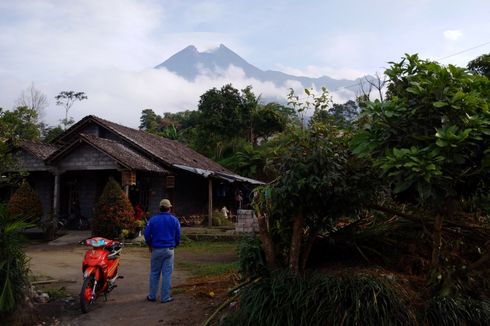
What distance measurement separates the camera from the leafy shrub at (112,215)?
15688mm

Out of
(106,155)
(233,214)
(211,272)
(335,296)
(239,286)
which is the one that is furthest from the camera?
(233,214)

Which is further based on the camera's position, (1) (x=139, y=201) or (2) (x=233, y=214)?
(2) (x=233, y=214)

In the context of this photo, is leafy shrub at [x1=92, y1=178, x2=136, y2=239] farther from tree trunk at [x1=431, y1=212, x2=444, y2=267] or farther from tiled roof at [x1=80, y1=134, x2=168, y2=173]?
tree trunk at [x1=431, y1=212, x2=444, y2=267]

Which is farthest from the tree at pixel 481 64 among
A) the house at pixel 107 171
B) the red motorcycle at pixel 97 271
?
the red motorcycle at pixel 97 271

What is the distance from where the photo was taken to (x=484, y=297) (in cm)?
548

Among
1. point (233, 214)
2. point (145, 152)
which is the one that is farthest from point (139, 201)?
point (233, 214)

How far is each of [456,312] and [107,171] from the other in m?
16.8

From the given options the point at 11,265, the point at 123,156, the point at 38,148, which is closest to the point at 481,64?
the point at 123,156

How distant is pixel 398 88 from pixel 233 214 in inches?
833

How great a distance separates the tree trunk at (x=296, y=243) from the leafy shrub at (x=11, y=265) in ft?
11.3

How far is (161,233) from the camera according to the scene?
757 centimetres

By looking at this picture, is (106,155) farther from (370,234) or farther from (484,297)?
(484,297)

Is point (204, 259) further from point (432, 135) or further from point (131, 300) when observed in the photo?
point (432, 135)

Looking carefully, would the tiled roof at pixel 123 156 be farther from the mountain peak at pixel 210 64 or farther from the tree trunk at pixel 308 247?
the mountain peak at pixel 210 64
